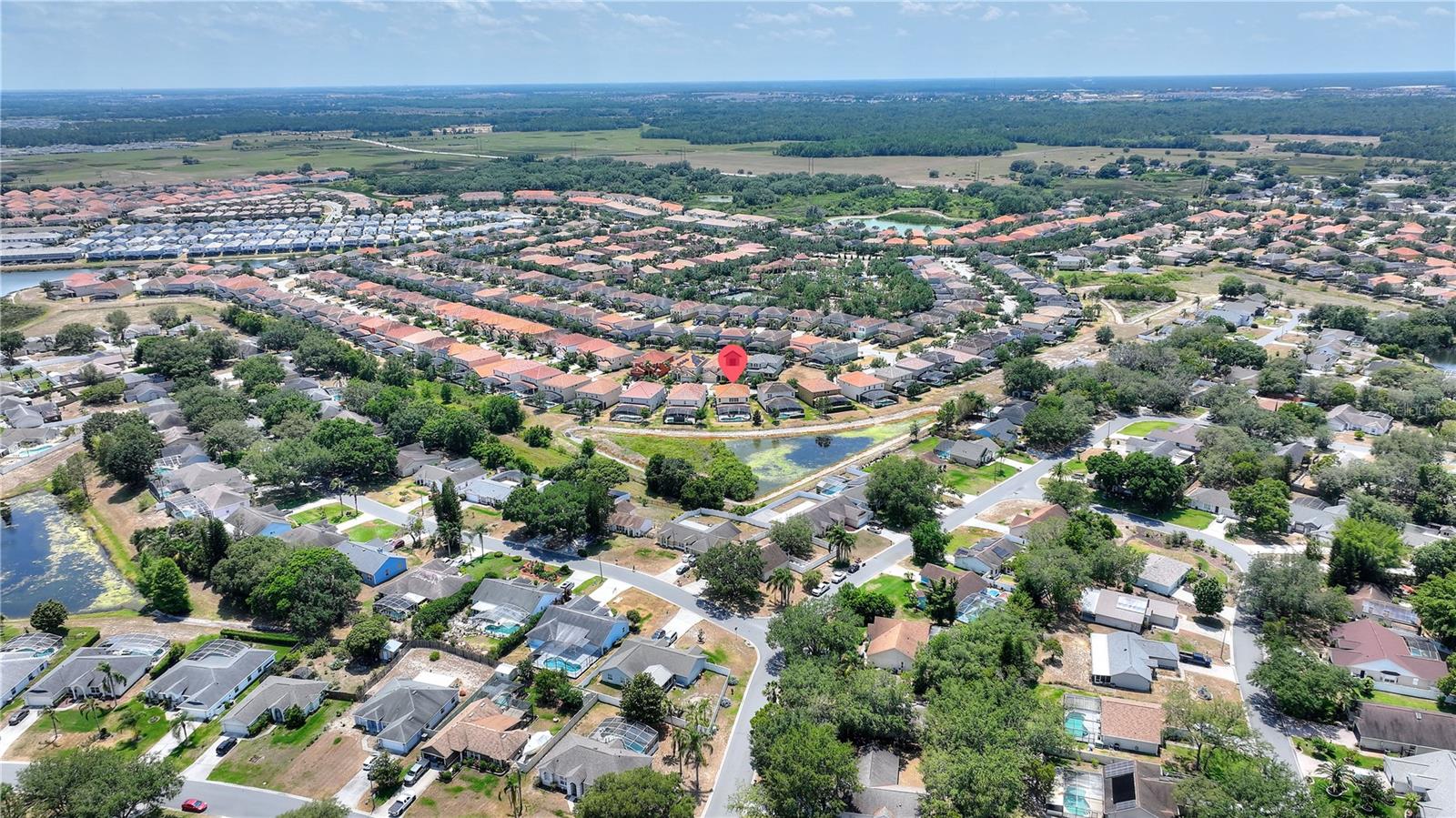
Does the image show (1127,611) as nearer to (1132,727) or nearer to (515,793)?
(1132,727)

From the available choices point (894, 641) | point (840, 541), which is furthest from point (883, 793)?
point (840, 541)

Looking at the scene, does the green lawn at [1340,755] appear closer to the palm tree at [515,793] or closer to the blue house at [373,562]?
the palm tree at [515,793]

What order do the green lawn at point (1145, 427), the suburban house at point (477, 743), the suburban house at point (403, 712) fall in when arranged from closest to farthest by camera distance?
1. the suburban house at point (477, 743)
2. the suburban house at point (403, 712)
3. the green lawn at point (1145, 427)

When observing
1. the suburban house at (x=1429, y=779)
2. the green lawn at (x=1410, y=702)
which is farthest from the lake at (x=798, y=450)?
the suburban house at (x=1429, y=779)

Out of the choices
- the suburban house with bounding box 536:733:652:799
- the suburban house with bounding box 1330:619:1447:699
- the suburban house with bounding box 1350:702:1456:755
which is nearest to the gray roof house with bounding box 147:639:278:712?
the suburban house with bounding box 536:733:652:799

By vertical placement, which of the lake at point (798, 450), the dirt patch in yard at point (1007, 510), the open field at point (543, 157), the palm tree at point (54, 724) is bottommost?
the palm tree at point (54, 724)

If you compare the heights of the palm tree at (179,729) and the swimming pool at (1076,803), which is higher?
the palm tree at (179,729)

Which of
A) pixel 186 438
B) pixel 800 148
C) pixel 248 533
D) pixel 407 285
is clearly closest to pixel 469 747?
pixel 248 533

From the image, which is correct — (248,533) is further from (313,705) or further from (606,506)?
(606,506)
